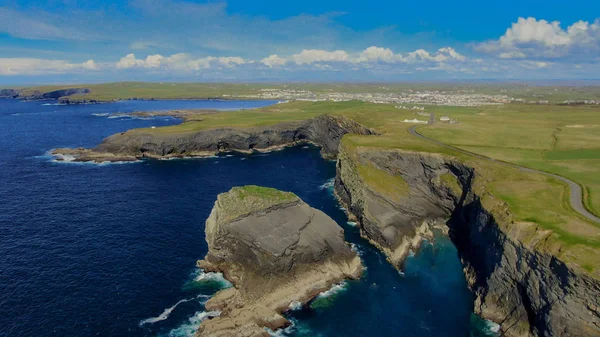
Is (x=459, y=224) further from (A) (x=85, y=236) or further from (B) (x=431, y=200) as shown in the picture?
(A) (x=85, y=236)

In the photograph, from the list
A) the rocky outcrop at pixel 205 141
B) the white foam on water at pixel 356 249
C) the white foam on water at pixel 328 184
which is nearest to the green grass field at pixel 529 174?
the rocky outcrop at pixel 205 141

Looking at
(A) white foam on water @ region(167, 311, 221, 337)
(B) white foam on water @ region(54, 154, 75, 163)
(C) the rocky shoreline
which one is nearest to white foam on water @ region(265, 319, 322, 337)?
(A) white foam on water @ region(167, 311, 221, 337)

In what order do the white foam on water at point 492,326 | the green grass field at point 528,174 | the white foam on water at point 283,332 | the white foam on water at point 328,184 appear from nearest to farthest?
the green grass field at point 528,174 < the white foam on water at point 283,332 < the white foam on water at point 492,326 < the white foam on water at point 328,184

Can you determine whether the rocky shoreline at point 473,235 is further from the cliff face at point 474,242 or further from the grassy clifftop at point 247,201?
the grassy clifftop at point 247,201

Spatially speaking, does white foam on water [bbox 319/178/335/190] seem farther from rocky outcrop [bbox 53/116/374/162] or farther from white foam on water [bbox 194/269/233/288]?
white foam on water [bbox 194/269/233/288]

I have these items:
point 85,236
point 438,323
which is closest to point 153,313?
point 85,236
